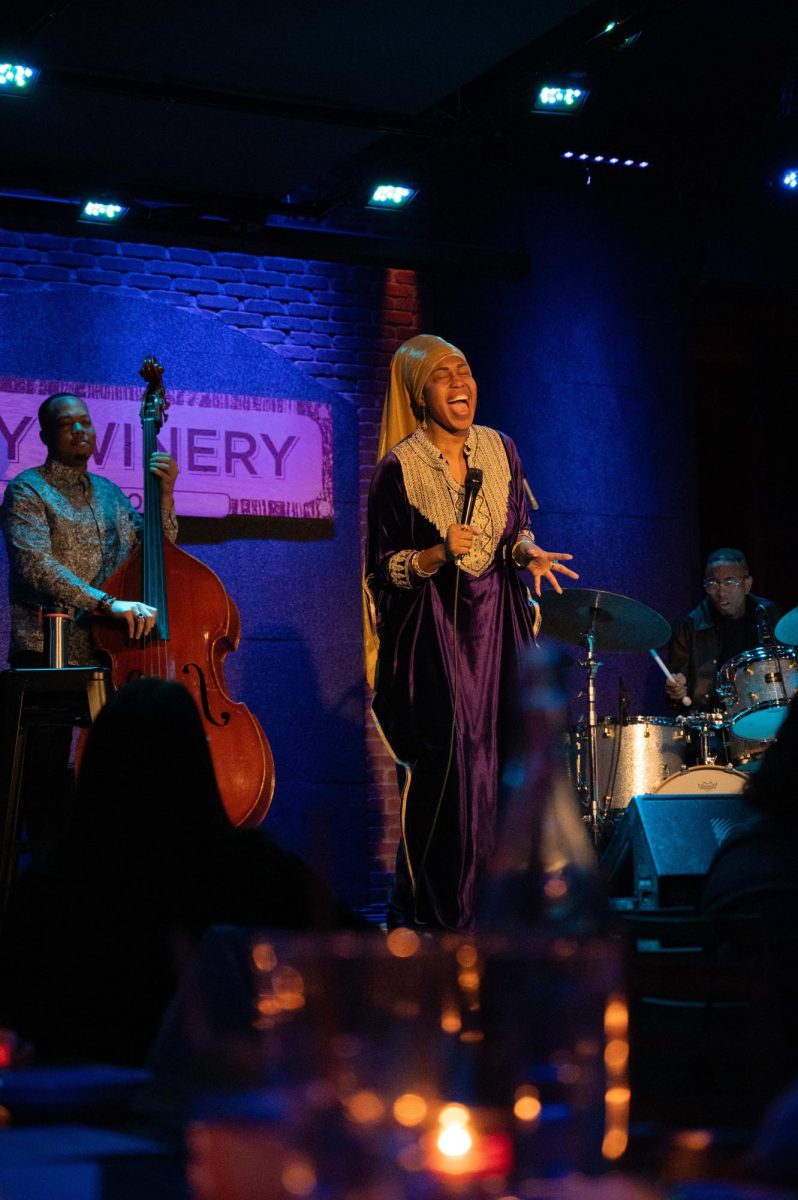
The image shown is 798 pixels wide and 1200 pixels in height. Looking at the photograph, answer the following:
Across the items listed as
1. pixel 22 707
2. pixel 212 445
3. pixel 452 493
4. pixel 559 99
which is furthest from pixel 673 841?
pixel 559 99

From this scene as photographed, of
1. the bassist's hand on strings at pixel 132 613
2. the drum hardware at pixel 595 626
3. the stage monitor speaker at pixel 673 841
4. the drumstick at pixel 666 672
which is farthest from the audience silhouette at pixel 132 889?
the drumstick at pixel 666 672

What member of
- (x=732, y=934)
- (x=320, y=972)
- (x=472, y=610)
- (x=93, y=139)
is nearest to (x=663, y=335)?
(x=93, y=139)

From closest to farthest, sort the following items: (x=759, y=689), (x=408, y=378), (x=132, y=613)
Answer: (x=408, y=378)
(x=132, y=613)
(x=759, y=689)

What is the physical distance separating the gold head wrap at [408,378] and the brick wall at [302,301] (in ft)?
7.56

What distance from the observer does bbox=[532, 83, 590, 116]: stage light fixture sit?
6.78m

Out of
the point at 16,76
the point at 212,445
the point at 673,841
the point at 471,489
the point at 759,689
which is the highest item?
the point at 16,76

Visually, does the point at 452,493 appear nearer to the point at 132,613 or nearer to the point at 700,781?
the point at 132,613

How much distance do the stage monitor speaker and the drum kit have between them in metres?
1.09

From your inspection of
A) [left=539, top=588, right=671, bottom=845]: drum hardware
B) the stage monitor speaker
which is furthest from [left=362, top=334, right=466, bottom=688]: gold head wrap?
[left=539, top=588, right=671, bottom=845]: drum hardware

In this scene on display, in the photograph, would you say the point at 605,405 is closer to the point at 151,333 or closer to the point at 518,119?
the point at 518,119

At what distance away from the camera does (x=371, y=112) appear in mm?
6324

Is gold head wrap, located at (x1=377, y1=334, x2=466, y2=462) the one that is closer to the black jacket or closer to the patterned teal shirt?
the patterned teal shirt

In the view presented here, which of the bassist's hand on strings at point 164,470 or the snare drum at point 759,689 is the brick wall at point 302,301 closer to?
the snare drum at point 759,689

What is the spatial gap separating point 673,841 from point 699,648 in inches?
102
